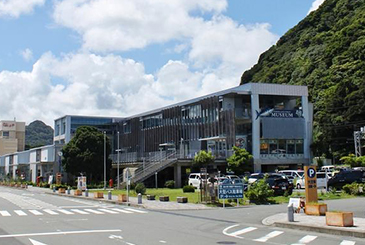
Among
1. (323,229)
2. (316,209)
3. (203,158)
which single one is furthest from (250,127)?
(323,229)

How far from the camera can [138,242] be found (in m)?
12.4

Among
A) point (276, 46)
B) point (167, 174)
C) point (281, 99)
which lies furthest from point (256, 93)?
point (276, 46)

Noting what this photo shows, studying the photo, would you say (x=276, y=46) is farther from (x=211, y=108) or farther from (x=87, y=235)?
(x=87, y=235)

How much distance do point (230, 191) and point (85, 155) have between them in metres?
43.1

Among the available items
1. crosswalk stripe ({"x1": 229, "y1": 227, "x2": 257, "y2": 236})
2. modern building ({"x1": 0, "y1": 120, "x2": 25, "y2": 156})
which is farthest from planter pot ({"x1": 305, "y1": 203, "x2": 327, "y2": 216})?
modern building ({"x1": 0, "y1": 120, "x2": 25, "y2": 156})

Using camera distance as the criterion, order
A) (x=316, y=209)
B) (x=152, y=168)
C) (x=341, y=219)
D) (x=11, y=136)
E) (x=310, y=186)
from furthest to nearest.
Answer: (x=11, y=136), (x=152, y=168), (x=310, y=186), (x=316, y=209), (x=341, y=219)

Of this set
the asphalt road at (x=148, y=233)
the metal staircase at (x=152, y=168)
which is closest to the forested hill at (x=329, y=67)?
the metal staircase at (x=152, y=168)

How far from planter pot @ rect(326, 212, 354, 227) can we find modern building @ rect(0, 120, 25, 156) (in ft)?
449

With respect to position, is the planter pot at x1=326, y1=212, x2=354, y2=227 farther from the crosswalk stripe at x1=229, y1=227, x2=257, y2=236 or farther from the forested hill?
the forested hill

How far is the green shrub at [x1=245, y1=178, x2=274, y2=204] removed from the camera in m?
28.6

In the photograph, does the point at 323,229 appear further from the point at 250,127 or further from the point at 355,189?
the point at 250,127

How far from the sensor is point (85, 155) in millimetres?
66875

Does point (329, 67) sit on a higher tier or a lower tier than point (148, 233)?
higher

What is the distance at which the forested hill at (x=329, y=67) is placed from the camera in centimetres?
7288
